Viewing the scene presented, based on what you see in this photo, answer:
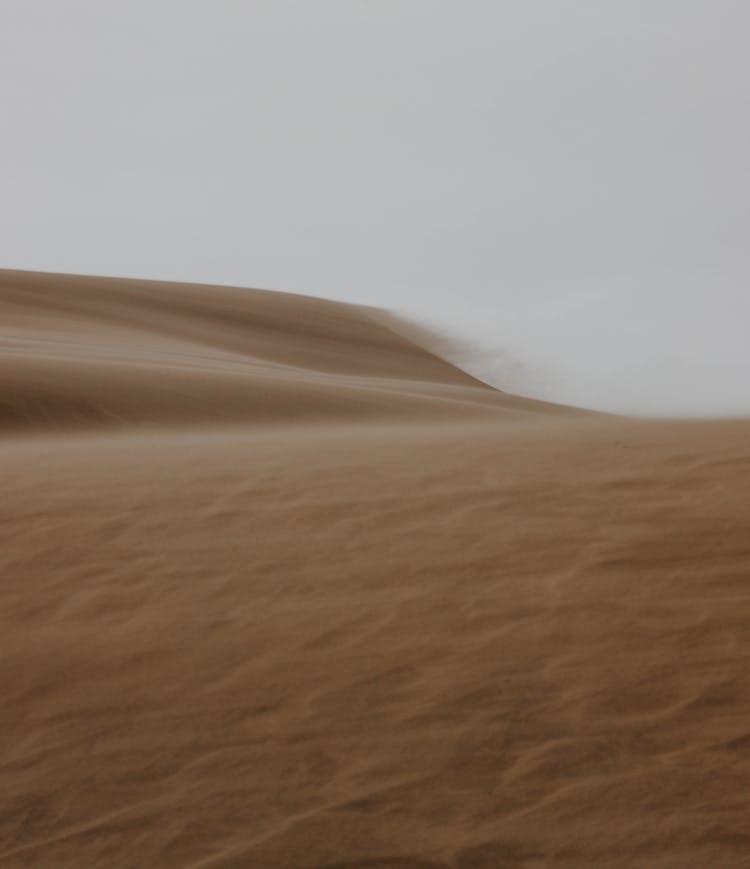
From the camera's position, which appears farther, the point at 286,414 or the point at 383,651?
the point at 286,414

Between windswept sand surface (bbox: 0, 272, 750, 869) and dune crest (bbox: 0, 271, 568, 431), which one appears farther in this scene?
dune crest (bbox: 0, 271, 568, 431)

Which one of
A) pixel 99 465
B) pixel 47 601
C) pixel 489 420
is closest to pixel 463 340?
pixel 489 420

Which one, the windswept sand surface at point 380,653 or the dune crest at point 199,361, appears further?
the dune crest at point 199,361

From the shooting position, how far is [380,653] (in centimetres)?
503

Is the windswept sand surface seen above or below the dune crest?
below

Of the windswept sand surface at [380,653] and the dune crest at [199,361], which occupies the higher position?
the dune crest at [199,361]

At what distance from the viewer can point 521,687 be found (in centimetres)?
471

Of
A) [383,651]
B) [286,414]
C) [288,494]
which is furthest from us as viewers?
[286,414]

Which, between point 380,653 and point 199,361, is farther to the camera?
point 199,361

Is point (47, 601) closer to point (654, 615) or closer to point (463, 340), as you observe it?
point (654, 615)

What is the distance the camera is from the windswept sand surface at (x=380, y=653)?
3.96 m

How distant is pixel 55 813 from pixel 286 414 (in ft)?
29.3

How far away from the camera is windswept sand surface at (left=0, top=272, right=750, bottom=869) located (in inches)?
156

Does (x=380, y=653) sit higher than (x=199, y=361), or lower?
lower
